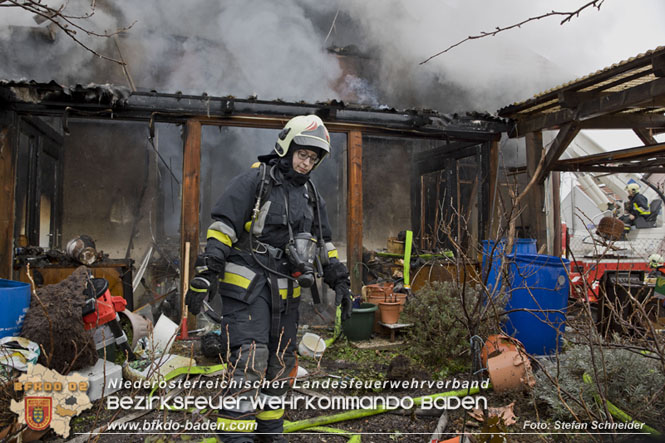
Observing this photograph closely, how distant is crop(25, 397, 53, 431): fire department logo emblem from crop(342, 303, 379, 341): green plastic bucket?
165 inches

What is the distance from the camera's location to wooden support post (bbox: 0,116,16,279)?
6.01 meters

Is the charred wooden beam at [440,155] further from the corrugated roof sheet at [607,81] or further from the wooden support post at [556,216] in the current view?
the wooden support post at [556,216]

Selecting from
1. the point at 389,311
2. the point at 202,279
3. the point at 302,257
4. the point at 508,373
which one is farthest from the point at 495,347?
the point at 202,279

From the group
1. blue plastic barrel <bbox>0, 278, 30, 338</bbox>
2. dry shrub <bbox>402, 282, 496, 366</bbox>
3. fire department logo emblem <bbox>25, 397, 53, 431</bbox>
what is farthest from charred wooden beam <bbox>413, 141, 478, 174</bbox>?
fire department logo emblem <bbox>25, 397, 53, 431</bbox>

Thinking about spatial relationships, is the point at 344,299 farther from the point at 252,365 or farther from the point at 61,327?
the point at 61,327

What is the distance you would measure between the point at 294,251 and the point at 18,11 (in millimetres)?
11070

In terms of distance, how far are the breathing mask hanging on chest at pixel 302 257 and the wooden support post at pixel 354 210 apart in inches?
144

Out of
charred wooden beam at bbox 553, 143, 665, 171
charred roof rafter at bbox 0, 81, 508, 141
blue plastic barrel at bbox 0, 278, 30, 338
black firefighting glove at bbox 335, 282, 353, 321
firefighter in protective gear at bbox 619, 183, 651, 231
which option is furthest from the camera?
firefighter in protective gear at bbox 619, 183, 651, 231

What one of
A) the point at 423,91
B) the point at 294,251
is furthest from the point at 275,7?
the point at 294,251

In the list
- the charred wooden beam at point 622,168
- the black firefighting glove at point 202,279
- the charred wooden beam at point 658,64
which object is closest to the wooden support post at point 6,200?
the black firefighting glove at point 202,279

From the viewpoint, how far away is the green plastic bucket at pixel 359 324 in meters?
6.05

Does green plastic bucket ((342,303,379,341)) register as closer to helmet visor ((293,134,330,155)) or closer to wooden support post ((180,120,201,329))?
wooden support post ((180,120,201,329))

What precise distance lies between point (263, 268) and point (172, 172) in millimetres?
7453

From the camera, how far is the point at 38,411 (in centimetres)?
213
